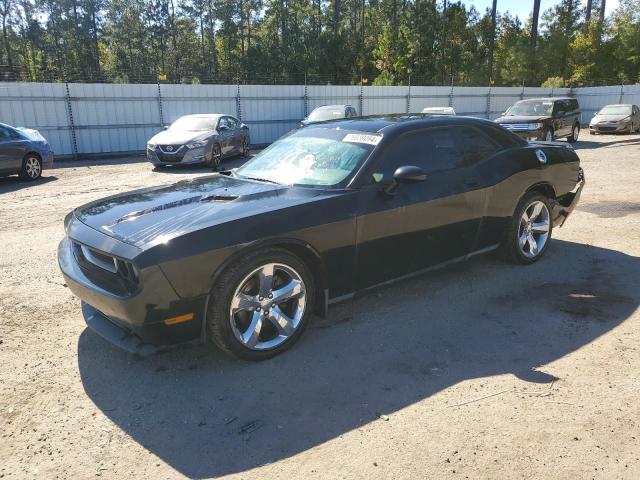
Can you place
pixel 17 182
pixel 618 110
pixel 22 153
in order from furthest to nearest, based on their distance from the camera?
1. pixel 618 110
2. pixel 17 182
3. pixel 22 153

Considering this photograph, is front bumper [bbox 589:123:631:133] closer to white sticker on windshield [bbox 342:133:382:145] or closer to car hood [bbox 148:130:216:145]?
car hood [bbox 148:130:216:145]

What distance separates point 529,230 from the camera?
562cm

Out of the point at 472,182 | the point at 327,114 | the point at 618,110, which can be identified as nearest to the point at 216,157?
the point at 327,114

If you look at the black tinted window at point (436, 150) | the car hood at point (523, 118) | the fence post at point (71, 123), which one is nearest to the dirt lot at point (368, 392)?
the black tinted window at point (436, 150)

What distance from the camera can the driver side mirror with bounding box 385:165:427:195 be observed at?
404 centimetres

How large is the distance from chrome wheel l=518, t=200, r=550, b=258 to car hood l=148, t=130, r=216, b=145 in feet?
32.8

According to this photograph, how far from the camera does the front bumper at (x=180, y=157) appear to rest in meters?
13.5

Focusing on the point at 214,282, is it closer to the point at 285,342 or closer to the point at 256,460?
the point at 285,342

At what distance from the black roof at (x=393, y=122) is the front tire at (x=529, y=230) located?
1030 millimetres

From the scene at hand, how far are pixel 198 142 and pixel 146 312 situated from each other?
11.2 m

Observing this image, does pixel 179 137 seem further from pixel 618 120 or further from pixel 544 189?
pixel 618 120

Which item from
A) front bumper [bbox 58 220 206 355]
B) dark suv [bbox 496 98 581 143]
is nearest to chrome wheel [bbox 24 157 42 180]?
front bumper [bbox 58 220 206 355]

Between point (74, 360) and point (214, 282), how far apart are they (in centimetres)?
128

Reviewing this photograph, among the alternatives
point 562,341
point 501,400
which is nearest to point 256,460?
point 501,400
